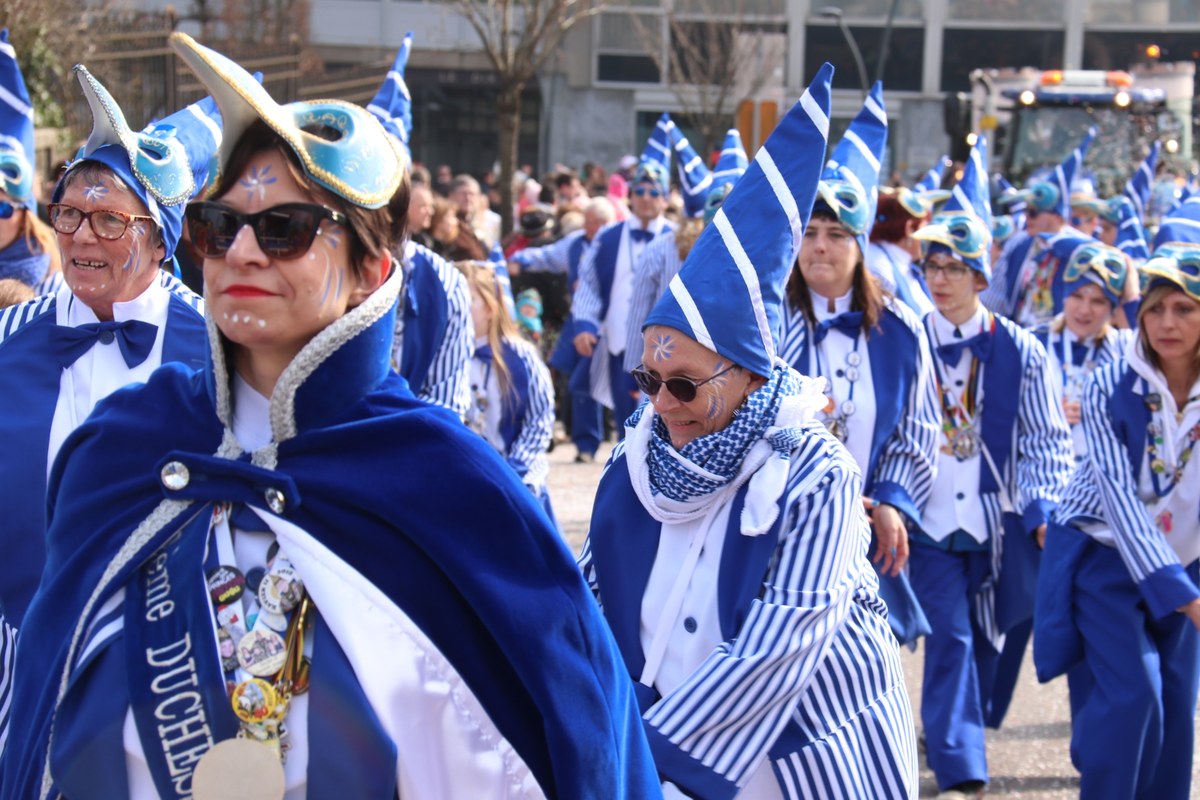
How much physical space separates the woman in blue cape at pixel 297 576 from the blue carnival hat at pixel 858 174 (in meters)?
3.40

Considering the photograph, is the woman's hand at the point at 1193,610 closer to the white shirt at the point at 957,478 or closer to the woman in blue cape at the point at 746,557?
the white shirt at the point at 957,478

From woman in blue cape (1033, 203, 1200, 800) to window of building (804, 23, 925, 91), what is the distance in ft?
128

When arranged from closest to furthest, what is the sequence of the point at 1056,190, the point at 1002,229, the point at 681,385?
the point at 681,385
the point at 1056,190
the point at 1002,229

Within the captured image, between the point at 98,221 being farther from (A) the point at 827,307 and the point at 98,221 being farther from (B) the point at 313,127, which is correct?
(A) the point at 827,307

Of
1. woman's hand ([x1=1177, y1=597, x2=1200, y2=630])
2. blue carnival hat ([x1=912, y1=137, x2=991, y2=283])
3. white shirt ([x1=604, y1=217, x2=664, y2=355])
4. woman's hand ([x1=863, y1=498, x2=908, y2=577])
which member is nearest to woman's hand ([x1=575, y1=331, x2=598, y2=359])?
white shirt ([x1=604, y1=217, x2=664, y2=355])

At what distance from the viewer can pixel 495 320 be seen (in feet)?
25.4

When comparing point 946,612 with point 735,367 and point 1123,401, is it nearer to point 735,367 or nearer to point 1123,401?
point 1123,401

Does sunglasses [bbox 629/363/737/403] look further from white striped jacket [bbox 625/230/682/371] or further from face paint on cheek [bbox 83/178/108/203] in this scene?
white striped jacket [bbox 625/230/682/371]

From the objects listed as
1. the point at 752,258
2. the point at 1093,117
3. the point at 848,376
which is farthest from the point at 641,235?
the point at 1093,117

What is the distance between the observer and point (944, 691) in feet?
20.4

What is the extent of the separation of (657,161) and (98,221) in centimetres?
818

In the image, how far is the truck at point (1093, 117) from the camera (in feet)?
60.7

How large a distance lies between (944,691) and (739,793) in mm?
2823

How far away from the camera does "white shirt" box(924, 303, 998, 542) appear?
251 inches
